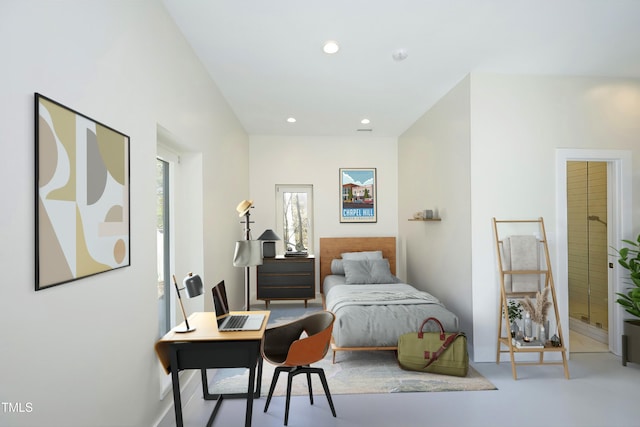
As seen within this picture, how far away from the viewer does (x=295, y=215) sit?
236 inches

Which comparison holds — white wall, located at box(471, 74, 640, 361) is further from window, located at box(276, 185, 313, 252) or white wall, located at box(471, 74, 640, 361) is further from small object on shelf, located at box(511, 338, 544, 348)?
window, located at box(276, 185, 313, 252)

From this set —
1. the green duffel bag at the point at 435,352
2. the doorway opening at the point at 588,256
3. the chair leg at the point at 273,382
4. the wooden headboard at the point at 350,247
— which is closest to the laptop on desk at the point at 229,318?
the chair leg at the point at 273,382

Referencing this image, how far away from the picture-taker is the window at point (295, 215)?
596cm

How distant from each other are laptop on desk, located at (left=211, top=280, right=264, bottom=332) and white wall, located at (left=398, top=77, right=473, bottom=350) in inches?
85.6

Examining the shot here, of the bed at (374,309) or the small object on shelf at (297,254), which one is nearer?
the bed at (374,309)

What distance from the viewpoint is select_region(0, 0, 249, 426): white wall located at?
1.06 metres

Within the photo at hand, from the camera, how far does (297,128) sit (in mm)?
5398

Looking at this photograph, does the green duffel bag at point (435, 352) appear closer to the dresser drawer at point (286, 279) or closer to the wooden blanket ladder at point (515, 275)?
the wooden blanket ladder at point (515, 275)

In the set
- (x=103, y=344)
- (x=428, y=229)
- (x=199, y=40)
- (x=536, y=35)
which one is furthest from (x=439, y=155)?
(x=103, y=344)

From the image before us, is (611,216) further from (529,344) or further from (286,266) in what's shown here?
(286,266)

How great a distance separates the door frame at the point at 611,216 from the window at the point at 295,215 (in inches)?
144

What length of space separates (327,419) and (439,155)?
123 inches

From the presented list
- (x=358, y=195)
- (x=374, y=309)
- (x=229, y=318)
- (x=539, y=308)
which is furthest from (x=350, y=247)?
(x=229, y=318)

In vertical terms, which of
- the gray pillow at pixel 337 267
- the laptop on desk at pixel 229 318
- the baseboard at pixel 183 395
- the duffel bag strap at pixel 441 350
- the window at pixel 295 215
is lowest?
the baseboard at pixel 183 395
